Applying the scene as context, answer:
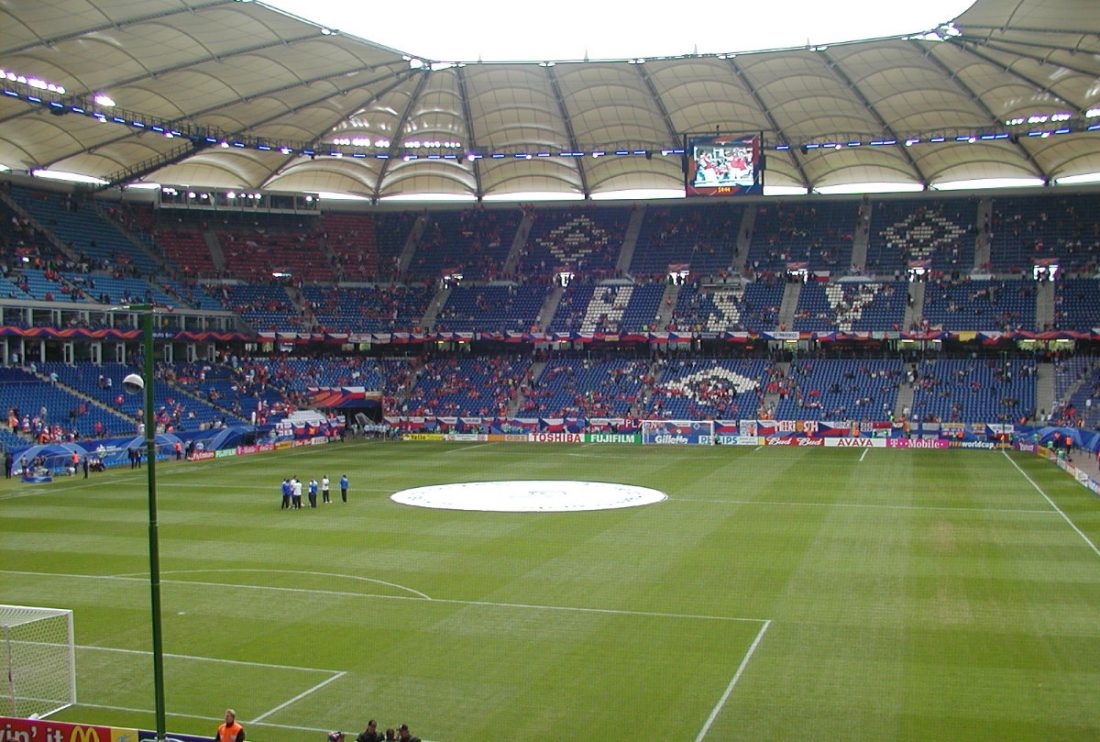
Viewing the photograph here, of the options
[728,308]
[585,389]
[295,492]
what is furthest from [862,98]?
[295,492]

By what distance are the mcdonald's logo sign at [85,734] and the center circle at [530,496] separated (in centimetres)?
2335

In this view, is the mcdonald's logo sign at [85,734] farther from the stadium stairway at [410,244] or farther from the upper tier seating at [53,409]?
the stadium stairway at [410,244]

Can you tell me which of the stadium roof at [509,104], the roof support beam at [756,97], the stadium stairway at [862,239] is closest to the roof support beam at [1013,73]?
the stadium roof at [509,104]

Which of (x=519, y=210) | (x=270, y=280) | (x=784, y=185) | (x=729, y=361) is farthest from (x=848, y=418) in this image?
(x=270, y=280)

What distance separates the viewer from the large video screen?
54.2 m

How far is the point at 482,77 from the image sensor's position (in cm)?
5928

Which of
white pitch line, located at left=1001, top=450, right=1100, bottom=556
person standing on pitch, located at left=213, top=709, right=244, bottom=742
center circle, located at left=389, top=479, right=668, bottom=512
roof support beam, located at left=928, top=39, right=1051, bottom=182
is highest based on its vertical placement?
roof support beam, located at left=928, top=39, right=1051, bottom=182

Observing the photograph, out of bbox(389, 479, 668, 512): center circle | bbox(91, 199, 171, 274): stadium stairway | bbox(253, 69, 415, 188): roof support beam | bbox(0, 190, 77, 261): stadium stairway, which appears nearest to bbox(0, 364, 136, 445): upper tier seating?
bbox(0, 190, 77, 261): stadium stairway

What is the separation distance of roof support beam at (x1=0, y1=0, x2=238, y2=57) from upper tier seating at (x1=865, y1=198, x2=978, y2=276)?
5174 centimetres

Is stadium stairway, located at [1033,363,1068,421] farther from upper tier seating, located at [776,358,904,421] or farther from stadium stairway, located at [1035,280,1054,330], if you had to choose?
upper tier seating, located at [776,358,904,421]

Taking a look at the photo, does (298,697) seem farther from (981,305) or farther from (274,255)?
(274,255)

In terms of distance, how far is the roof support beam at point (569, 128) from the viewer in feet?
195

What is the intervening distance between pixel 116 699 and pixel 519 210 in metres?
73.9

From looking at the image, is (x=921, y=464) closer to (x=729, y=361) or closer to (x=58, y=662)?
(x=729, y=361)
